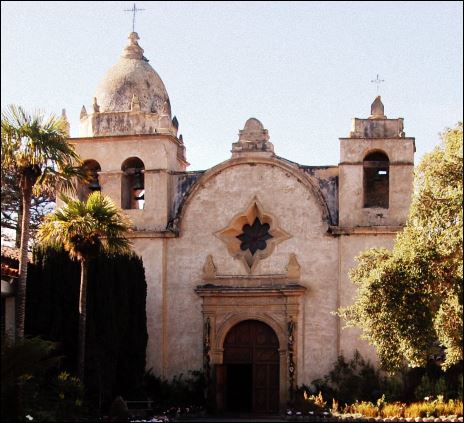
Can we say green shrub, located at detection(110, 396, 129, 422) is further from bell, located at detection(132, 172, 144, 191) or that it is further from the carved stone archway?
bell, located at detection(132, 172, 144, 191)

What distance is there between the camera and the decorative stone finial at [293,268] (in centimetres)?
3503

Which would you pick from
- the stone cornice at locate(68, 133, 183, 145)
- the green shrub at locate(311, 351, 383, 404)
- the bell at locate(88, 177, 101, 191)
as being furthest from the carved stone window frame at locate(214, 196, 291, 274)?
the bell at locate(88, 177, 101, 191)

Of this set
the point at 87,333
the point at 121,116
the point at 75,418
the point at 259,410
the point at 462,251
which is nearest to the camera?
the point at 462,251

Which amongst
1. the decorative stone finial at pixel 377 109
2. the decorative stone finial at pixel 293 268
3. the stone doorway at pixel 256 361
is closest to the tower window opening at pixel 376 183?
the decorative stone finial at pixel 377 109

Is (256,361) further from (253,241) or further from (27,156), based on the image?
(27,156)

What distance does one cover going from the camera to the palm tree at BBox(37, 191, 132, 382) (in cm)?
3002

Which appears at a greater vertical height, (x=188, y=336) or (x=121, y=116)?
(x=121, y=116)

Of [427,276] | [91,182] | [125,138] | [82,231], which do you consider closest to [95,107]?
[125,138]

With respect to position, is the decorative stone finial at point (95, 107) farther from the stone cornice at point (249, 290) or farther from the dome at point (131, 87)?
the stone cornice at point (249, 290)

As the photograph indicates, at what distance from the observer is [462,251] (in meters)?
25.1

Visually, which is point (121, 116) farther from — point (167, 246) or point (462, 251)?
point (462, 251)

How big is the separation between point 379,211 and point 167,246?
702 centimetres

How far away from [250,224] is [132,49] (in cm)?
816

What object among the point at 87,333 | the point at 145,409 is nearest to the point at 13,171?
the point at 87,333
